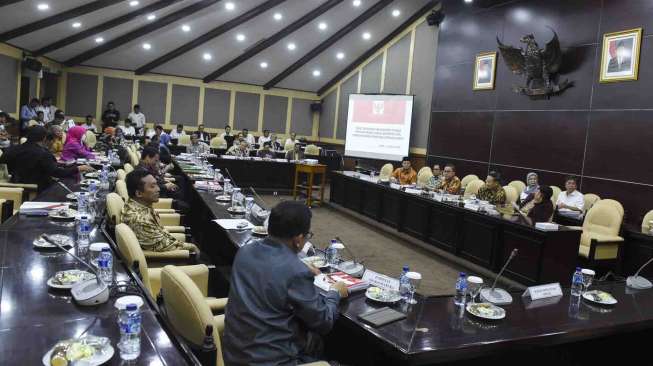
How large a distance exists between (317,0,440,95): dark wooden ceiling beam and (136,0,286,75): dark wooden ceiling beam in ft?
10.8

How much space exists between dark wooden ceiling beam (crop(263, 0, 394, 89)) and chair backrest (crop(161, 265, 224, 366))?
33.3 ft

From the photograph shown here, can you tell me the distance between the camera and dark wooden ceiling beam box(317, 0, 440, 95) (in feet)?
36.1

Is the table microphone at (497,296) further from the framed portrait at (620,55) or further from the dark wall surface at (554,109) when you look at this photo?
the framed portrait at (620,55)

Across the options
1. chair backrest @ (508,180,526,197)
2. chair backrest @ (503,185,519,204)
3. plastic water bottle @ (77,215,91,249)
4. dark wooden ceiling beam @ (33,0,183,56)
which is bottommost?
plastic water bottle @ (77,215,91,249)

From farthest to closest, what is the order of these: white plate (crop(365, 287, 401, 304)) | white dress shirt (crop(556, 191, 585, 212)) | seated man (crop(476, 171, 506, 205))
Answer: seated man (crop(476, 171, 506, 205)) < white dress shirt (crop(556, 191, 585, 212)) < white plate (crop(365, 287, 401, 304))

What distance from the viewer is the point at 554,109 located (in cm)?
729

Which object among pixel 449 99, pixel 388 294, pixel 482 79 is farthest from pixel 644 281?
pixel 449 99

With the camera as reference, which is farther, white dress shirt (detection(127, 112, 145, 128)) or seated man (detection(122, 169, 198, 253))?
white dress shirt (detection(127, 112, 145, 128))

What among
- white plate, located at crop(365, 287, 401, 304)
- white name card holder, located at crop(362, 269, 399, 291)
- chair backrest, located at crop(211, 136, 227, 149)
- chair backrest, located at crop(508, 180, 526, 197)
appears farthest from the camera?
chair backrest, located at crop(211, 136, 227, 149)

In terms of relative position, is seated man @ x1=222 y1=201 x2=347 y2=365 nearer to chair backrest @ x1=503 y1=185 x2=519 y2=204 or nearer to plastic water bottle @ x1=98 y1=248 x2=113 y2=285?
plastic water bottle @ x1=98 y1=248 x2=113 y2=285

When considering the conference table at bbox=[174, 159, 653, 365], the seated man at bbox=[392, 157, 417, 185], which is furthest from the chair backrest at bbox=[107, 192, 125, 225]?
the seated man at bbox=[392, 157, 417, 185]

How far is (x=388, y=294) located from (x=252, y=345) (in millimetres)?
762

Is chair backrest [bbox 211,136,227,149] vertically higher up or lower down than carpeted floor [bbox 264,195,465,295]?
higher up

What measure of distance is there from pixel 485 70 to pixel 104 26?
752 cm
